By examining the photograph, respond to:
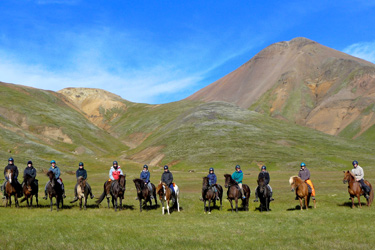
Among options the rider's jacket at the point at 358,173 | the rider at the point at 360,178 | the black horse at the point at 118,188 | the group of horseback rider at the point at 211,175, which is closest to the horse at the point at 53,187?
the group of horseback rider at the point at 211,175

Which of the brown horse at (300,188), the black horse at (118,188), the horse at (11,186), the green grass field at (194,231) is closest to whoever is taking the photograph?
the green grass field at (194,231)

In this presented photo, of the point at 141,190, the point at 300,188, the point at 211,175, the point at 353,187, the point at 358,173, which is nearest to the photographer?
the point at 300,188

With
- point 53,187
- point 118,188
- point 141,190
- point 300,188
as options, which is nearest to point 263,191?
point 300,188

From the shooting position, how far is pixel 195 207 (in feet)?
96.9

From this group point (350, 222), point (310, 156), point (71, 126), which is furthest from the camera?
point (71, 126)

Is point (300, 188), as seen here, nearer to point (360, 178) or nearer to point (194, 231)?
point (360, 178)

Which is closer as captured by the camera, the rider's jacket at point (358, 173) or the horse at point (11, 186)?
the rider's jacket at point (358, 173)

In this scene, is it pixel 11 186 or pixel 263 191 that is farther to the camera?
pixel 11 186

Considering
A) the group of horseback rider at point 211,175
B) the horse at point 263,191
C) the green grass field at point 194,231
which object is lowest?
the green grass field at point 194,231

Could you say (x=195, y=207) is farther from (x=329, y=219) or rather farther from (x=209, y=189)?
(x=329, y=219)

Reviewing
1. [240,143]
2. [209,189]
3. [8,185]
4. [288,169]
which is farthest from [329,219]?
[240,143]

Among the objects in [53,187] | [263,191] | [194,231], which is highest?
[53,187]

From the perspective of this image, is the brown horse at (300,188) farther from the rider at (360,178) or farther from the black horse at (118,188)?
the black horse at (118,188)

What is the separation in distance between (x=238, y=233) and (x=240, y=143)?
99.5 m
